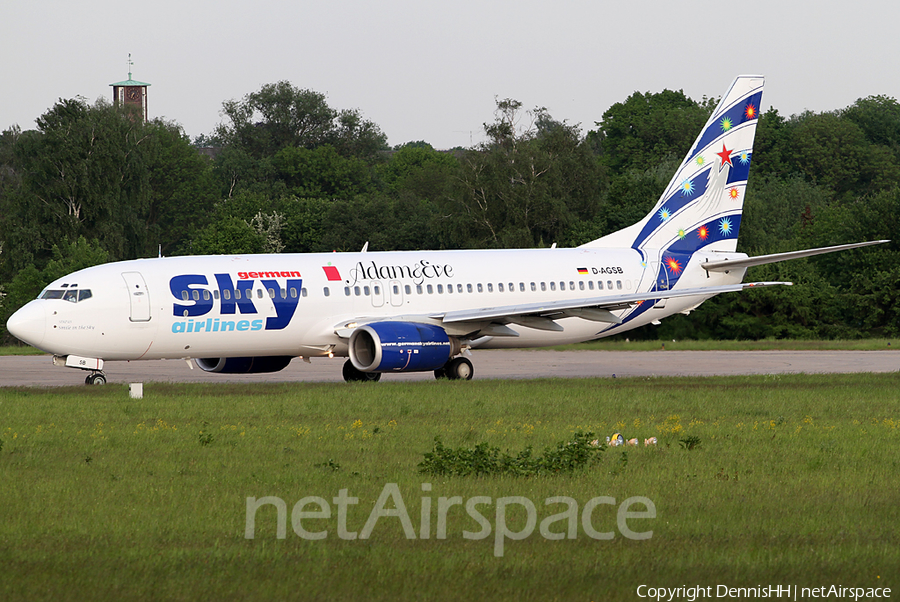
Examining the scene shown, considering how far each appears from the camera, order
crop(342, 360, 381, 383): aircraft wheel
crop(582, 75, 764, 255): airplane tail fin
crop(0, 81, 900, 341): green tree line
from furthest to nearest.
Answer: crop(0, 81, 900, 341): green tree line, crop(582, 75, 764, 255): airplane tail fin, crop(342, 360, 381, 383): aircraft wheel

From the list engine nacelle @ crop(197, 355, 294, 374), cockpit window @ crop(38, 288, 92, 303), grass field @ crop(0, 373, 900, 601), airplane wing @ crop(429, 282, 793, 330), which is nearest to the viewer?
grass field @ crop(0, 373, 900, 601)

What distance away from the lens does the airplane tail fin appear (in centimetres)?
3584

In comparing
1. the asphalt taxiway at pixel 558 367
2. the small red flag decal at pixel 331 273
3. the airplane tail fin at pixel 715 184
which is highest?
the airplane tail fin at pixel 715 184

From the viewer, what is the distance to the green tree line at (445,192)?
5800cm

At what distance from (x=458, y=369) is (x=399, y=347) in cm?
323

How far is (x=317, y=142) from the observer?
12975 cm

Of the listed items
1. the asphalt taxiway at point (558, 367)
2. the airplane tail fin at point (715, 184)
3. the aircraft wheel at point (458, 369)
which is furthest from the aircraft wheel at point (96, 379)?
the airplane tail fin at point (715, 184)

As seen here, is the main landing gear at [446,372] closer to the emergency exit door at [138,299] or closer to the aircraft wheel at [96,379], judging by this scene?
the emergency exit door at [138,299]

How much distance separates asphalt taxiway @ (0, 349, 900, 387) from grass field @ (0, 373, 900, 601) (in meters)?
9.65

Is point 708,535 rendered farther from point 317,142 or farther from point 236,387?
point 317,142

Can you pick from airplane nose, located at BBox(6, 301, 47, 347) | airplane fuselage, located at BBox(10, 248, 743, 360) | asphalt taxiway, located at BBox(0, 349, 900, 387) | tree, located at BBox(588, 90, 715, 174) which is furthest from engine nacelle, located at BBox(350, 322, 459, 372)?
tree, located at BBox(588, 90, 715, 174)

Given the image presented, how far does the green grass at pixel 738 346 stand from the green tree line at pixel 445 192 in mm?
3950

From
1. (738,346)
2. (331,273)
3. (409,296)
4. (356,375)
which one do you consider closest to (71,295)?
(331,273)

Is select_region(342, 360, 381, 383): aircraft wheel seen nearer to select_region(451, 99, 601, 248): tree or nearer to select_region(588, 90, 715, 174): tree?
select_region(451, 99, 601, 248): tree
